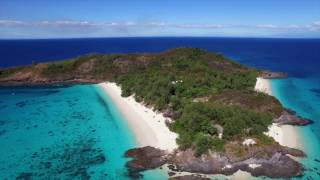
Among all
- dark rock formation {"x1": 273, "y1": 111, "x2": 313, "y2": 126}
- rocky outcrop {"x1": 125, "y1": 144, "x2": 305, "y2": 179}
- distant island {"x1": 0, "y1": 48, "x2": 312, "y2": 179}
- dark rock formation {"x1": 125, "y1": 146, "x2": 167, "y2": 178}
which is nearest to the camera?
rocky outcrop {"x1": 125, "y1": 144, "x2": 305, "y2": 179}

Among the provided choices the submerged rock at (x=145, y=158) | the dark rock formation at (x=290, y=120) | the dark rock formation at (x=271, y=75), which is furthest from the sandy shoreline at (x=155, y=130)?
the dark rock formation at (x=271, y=75)

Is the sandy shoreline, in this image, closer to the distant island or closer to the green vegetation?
the distant island

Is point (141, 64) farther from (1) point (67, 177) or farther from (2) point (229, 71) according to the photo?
(1) point (67, 177)

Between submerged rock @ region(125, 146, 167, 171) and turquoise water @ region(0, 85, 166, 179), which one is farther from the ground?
submerged rock @ region(125, 146, 167, 171)

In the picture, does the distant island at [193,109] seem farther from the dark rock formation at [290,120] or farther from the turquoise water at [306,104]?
the turquoise water at [306,104]

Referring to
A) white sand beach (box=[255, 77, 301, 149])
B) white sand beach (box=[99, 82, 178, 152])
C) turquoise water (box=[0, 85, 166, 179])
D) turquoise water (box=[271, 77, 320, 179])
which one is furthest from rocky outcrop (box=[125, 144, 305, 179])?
white sand beach (box=[255, 77, 301, 149])

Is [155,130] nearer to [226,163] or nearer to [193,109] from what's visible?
[193,109]

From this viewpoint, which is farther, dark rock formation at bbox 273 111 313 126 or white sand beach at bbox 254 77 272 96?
white sand beach at bbox 254 77 272 96
